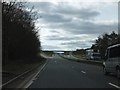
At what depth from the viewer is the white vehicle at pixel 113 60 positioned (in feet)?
76.2

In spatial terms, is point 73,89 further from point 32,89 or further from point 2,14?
point 2,14

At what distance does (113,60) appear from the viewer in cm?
2466

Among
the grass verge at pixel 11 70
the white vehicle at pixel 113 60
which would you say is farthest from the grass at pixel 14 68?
the white vehicle at pixel 113 60

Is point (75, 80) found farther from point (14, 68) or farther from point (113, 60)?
point (14, 68)

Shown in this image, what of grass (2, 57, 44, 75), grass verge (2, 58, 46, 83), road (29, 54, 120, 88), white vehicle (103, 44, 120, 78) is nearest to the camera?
road (29, 54, 120, 88)

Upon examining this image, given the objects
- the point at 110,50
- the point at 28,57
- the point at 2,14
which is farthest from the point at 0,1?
the point at 28,57

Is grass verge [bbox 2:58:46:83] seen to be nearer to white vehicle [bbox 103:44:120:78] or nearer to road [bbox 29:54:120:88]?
road [bbox 29:54:120:88]

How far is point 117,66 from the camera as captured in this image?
912 inches

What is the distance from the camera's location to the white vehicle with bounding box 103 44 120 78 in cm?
2324

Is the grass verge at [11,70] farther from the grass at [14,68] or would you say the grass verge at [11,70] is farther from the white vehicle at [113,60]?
the white vehicle at [113,60]

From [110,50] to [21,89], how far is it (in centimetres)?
1151

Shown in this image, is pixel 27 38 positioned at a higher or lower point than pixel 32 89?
higher

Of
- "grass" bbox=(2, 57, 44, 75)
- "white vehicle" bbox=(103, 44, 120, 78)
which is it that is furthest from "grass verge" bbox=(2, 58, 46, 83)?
"white vehicle" bbox=(103, 44, 120, 78)

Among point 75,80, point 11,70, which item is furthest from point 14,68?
point 75,80
